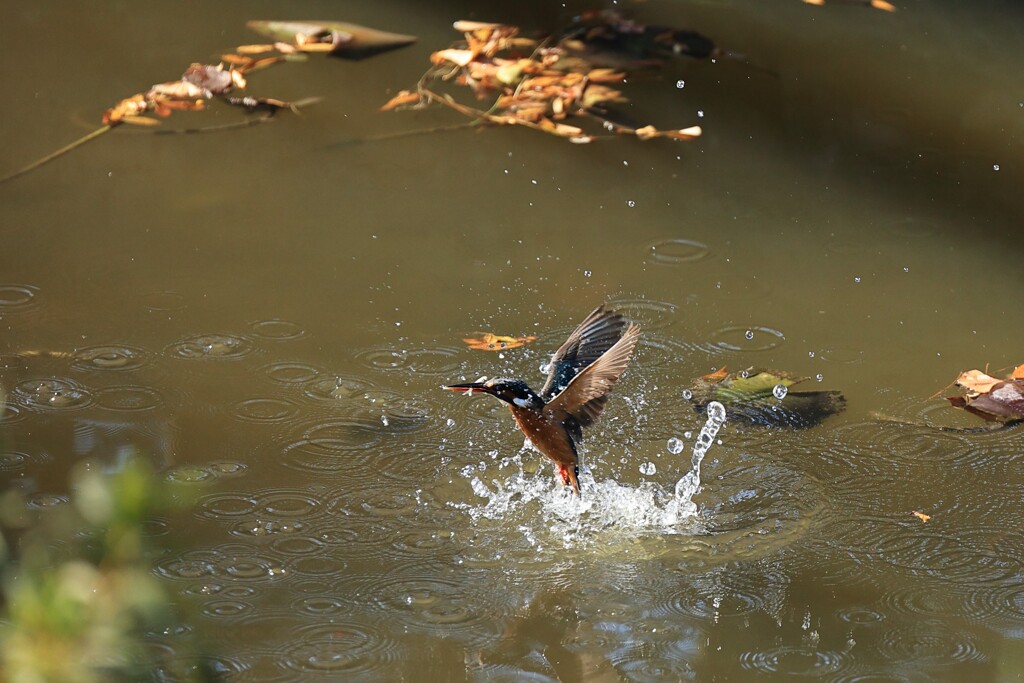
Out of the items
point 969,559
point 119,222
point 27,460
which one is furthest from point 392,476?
point 119,222

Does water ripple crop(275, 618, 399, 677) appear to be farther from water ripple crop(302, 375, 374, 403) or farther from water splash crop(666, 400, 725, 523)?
water ripple crop(302, 375, 374, 403)

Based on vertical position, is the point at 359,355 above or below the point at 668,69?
below

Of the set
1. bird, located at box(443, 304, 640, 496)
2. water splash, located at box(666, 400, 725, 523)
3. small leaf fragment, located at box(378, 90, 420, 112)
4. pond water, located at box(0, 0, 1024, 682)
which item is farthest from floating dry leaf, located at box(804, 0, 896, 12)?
bird, located at box(443, 304, 640, 496)

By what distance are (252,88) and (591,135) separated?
1.42m

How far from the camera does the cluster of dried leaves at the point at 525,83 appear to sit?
479 centimetres

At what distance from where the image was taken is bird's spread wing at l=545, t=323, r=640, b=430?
2.64m

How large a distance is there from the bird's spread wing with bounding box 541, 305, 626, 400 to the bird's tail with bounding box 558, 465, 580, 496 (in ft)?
0.68

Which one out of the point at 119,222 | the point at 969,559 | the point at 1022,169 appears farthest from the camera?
the point at 1022,169

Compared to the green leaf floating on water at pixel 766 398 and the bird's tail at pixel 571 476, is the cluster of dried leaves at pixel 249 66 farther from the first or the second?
the bird's tail at pixel 571 476

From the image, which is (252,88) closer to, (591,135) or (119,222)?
(119,222)

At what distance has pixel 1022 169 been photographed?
464 cm

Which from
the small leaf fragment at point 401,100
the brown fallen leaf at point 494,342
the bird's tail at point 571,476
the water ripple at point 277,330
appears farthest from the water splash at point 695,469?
the small leaf fragment at point 401,100

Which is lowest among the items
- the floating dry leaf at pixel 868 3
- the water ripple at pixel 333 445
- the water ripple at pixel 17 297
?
the water ripple at pixel 17 297

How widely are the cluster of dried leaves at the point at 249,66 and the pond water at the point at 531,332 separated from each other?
9 cm
